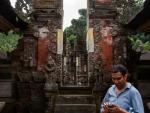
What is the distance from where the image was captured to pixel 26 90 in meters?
11.9

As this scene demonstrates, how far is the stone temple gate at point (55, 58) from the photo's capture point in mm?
11641

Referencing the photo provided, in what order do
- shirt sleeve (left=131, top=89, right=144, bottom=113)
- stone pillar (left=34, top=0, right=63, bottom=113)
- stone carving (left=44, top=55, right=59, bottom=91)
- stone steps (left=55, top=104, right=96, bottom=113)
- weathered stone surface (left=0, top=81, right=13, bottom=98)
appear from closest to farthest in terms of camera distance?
shirt sleeve (left=131, top=89, right=144, bottom=113) → stone steps (left=55, top=104, right=96, bottom=113) → weathered stone surface (left=0, top=81, right=13, bottom=98) → stone carving (left=44, top=55, right=59, bottom=91) → stone pillar (left=34, top=0, right=63, bottom=113)

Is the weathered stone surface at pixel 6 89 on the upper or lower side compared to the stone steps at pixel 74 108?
upper

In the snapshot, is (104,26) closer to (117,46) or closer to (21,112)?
(117,46)

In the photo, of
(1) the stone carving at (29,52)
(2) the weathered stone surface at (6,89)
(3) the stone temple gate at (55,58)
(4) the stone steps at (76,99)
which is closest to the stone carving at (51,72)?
(3) the stone temple gate at (55,58)

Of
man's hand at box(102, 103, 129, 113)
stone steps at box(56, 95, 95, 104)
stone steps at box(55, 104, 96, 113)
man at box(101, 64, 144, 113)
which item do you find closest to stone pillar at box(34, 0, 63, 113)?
stone steps at box(56, 95, 95, 104)

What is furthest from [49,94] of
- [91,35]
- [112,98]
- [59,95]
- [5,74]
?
[112,98]

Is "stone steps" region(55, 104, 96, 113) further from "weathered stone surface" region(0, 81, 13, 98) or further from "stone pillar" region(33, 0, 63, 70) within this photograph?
"stone pillar" region(33, 0, 63, 70)

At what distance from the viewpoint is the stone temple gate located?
1164 cm

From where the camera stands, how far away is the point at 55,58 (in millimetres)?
12422

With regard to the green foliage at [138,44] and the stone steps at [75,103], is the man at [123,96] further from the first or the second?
the green foliage at [138,44]

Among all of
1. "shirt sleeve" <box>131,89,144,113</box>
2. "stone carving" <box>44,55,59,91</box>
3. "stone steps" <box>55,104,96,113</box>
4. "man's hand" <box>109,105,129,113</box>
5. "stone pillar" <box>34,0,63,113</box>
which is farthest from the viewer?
A: "stone pillar" <box>34,0,63,113</box>

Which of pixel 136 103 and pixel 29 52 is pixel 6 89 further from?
pixel 136 103

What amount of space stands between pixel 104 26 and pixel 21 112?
3775 mm
